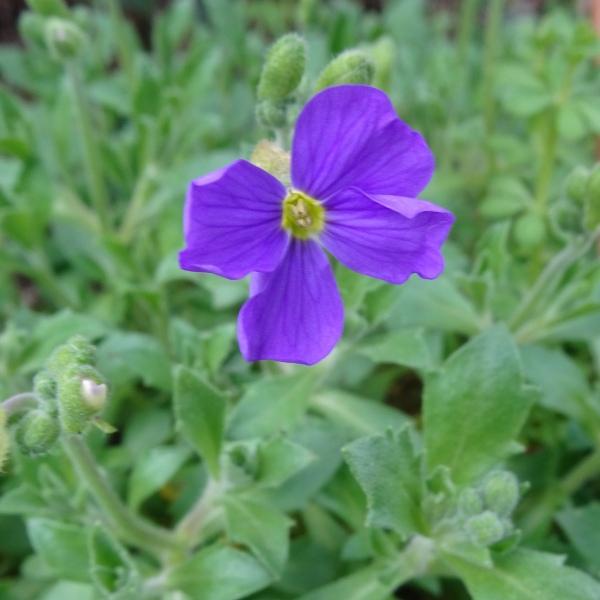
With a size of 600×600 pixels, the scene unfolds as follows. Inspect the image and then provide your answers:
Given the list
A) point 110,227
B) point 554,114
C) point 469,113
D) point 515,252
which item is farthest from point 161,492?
point 469,113

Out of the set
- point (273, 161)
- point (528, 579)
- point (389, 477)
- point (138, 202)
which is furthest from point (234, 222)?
point (138, 202)

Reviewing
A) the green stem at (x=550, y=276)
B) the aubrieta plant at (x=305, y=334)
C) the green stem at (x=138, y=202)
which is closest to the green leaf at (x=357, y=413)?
the aubrieta plant at (x=305, y=334)

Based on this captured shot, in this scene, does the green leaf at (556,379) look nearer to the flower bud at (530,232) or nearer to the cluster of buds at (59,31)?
the flower bud at (530,232)

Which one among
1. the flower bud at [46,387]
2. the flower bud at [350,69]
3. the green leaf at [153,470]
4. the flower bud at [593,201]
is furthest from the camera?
the green leaf at [153,470]

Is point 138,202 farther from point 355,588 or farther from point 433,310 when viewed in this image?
point 355,588

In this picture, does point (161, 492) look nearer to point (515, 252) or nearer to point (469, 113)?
point (515, 252)

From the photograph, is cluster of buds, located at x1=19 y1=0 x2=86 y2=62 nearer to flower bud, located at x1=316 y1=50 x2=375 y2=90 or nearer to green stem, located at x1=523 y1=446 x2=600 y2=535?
flower bud, located at x1=316 y1=50 x2=375 y2=90
